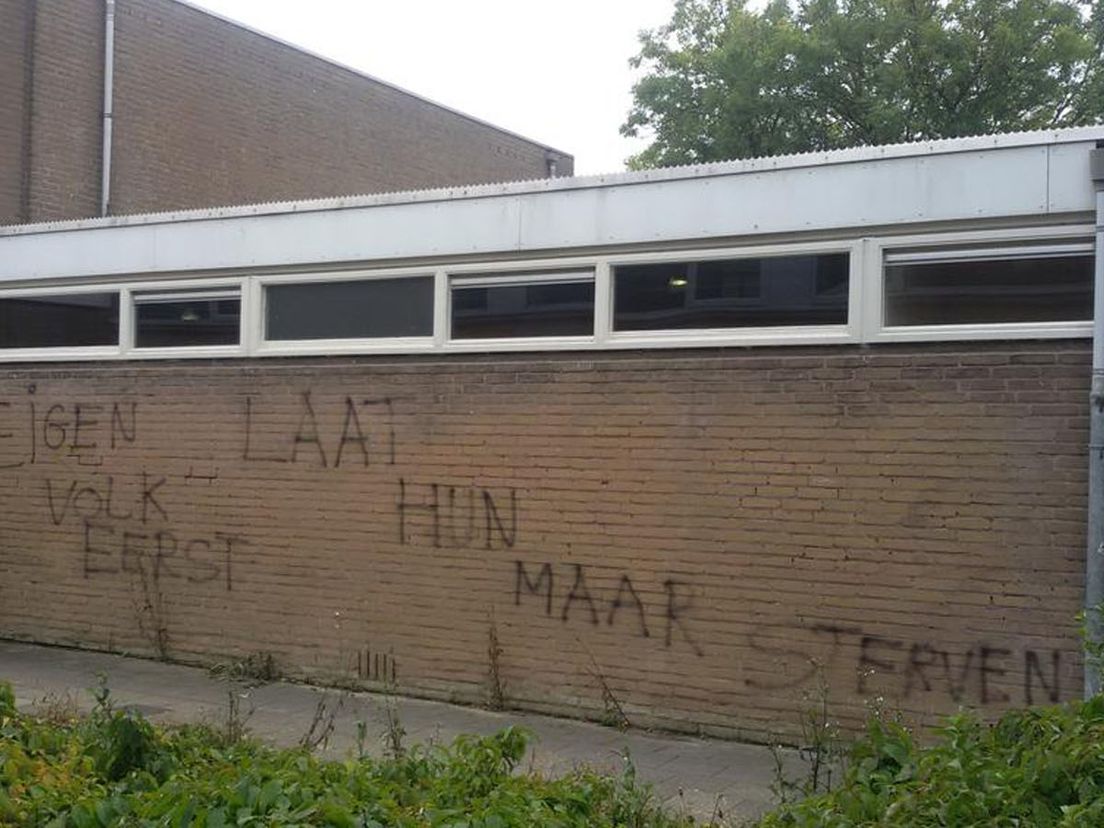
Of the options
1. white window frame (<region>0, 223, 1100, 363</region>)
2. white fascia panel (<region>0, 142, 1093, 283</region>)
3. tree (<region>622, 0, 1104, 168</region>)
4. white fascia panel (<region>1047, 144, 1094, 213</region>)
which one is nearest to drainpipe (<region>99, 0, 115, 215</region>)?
white fascia panel (<region>0, 142, 1093, 283</region>)

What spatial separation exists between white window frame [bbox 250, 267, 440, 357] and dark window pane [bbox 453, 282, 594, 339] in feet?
0.78

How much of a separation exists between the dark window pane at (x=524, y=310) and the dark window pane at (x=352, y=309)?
31 centimetres

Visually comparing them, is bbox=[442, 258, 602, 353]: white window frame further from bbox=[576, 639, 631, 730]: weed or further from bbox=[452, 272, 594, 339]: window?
bbox=[576, 639, 631, 730]: weed

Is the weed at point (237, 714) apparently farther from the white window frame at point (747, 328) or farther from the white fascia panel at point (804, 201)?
the white fascia panel at point (804, 201)

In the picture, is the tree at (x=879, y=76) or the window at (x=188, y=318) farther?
the tree at (x=879, y=76)

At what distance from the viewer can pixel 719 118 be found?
91.4 ft

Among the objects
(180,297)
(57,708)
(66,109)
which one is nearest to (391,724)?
(57,708)

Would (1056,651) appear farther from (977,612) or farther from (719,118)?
(719,118)

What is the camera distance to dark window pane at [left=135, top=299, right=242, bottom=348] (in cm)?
1003

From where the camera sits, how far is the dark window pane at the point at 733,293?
25.0 feet

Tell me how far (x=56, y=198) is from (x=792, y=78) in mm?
16894

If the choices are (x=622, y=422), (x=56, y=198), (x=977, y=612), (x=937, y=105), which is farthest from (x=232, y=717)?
(x=937, y=105)

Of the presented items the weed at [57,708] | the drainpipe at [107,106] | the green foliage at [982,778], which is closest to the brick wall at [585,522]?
the weed at [57,708]

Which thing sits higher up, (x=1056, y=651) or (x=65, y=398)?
(x=65, y=398)
